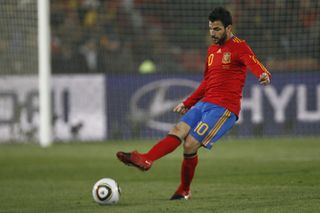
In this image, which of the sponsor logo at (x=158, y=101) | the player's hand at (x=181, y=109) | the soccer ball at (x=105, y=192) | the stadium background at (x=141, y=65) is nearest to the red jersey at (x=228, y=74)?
the player's hand at (x=181, y=109)

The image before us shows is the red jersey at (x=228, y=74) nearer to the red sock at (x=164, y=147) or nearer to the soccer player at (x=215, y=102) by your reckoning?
the soccer player at (x=215, y=102)

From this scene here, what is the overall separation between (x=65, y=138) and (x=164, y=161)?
211 inches

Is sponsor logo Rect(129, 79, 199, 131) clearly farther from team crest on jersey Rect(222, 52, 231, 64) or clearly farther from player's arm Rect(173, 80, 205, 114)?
team crest on jersey Rect(222, 52, 231, 64)

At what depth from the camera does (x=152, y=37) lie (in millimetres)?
20375

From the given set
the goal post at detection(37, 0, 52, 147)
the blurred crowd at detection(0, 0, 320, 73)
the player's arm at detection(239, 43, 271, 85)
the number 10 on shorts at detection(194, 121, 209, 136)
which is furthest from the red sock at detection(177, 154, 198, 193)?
the blurred crowd at detection(0, 0, 320, 73)

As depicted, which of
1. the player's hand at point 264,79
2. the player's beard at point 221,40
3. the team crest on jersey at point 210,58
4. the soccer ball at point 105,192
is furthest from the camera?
the team crest on jersey at point 210,58

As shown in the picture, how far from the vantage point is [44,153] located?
1653 cm

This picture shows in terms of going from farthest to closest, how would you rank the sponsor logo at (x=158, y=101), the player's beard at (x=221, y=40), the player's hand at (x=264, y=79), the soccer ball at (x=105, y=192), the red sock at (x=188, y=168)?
the sponsor logo at (x=158, y=101) < the red sock at (x=188, y=168) < the player's beard at (x=221, y=40) < the soccer ball at (x=105, y=192) < the player's hand at (x=264, y=79)

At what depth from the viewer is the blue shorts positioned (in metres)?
8.58

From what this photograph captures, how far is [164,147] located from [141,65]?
479 inches

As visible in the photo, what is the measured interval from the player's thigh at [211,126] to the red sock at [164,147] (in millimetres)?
208

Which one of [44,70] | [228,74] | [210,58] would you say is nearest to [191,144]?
[228,74]

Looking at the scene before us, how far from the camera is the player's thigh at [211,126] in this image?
8.57 metres

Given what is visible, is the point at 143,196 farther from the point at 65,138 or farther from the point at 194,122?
the point at 65,138
